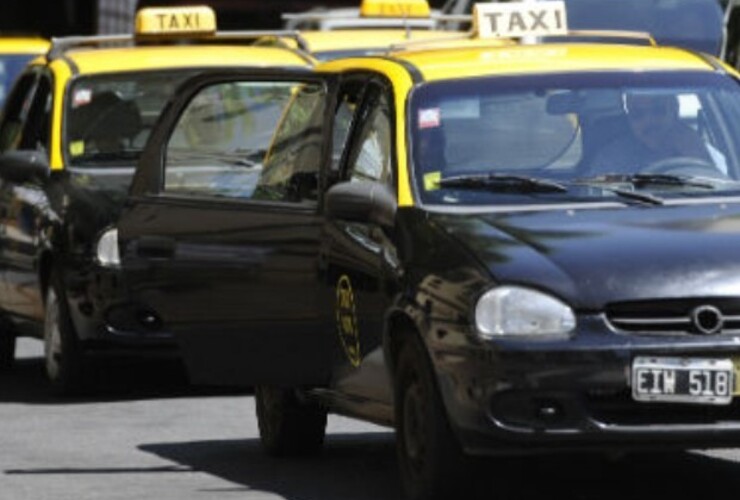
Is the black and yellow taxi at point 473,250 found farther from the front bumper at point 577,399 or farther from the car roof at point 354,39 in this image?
the car roof at point 354,39

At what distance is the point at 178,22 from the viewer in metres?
17.2

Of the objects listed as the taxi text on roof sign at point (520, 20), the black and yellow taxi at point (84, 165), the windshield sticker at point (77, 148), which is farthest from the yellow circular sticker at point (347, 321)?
the windshield sticker at point (77, 148)

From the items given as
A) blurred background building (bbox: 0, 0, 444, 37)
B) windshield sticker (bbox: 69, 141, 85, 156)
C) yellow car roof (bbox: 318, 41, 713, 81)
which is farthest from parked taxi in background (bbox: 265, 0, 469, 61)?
blurred background building (bbox: 0, 0, 444, 37)

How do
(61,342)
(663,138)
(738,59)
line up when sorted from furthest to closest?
(738,59) < (61,342) < (663,138)

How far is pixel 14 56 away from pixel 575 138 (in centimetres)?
1244

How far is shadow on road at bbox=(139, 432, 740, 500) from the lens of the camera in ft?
32.0

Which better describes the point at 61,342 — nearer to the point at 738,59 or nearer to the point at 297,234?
the point at 297,234

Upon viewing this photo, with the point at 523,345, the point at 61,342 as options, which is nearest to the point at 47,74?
the point at 61,342

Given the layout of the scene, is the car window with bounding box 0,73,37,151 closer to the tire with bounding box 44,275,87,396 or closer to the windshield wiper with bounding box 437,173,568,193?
the tire with bounding box 44,275,87,396

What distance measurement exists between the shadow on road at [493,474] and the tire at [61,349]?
271 centimetres

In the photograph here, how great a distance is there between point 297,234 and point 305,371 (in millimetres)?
467

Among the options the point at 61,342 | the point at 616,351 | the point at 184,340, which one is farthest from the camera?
the point at 61,342

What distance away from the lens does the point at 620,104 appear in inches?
397

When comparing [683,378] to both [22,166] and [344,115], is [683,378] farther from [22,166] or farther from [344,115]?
[22,166]
